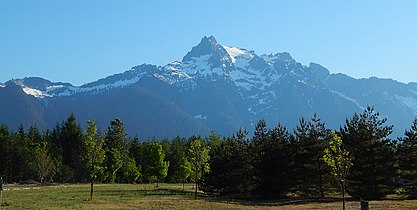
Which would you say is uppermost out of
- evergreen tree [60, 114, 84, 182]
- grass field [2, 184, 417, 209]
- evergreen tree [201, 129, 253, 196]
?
evergreen tree [60, 114, 84, 182]

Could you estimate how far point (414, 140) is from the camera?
217ft

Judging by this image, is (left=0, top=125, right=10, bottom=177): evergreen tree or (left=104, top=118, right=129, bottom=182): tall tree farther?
(left=0, top=125, right=10, bottom=177): evergreen tree

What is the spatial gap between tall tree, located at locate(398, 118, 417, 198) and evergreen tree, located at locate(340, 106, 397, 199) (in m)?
1.63

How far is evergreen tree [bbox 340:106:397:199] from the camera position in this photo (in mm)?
63594

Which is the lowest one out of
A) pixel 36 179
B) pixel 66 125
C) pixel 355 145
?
pixel 36 179

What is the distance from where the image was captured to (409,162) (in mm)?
65250

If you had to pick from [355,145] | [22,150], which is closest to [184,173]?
[355,145]

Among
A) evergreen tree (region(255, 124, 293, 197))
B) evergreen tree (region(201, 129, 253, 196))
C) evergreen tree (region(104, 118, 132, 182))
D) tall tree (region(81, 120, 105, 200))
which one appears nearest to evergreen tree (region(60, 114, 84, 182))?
evergreen tree (region(104, 118, 132, 182))

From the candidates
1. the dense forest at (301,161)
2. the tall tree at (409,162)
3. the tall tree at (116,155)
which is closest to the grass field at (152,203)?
the dense forest at (301,161)

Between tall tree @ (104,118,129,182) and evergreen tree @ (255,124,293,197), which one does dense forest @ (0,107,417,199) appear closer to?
evergreen tree @ (255,124,293,197)

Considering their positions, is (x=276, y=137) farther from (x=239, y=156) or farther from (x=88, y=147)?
(x=88, y=147)

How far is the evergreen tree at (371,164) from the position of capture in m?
63.6

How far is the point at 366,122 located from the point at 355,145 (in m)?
4.06

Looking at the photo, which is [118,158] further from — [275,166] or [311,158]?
[311,158]
